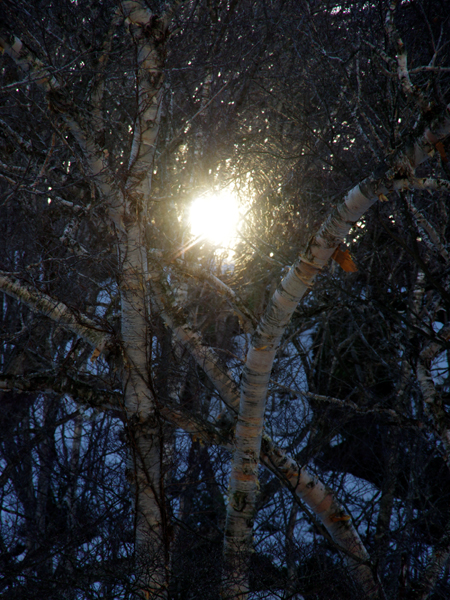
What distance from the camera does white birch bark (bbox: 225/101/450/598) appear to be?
2.54 meters

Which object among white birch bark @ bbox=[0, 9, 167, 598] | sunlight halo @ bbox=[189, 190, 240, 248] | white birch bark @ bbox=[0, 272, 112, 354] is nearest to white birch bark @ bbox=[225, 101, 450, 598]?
white birch bark @ bbox=[0, 9, 167, 598]

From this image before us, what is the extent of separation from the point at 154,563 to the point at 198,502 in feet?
20.9

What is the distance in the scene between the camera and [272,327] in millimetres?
3445

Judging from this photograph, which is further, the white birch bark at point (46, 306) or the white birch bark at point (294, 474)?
the white birch bark at point (294, 474)

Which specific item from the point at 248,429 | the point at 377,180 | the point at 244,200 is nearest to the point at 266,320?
the point at 248,429

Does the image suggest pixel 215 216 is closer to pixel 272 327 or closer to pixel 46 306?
pixel 46 306

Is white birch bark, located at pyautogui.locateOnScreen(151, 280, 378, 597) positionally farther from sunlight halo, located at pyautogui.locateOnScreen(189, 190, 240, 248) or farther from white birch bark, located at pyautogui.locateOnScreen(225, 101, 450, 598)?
sunlight halo, located at pyautogui.locateOnScreen(189, 190, 240, 248)

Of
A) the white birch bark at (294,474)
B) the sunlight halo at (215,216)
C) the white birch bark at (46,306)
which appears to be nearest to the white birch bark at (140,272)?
the white birch bark at (46,306)

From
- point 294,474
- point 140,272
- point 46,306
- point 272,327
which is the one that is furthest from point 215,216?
point 294,474

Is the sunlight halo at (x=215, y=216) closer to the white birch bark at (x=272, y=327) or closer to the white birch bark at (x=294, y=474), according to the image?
the white birch bark at (x=294, y=474)

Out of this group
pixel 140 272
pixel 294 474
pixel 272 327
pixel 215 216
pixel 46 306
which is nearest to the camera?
pixel 272 327

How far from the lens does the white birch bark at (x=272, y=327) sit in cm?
254

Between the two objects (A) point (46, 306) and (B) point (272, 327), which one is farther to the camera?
(A) point (46, 306)

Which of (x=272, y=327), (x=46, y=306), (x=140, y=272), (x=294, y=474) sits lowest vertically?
(x=294, y=474)
